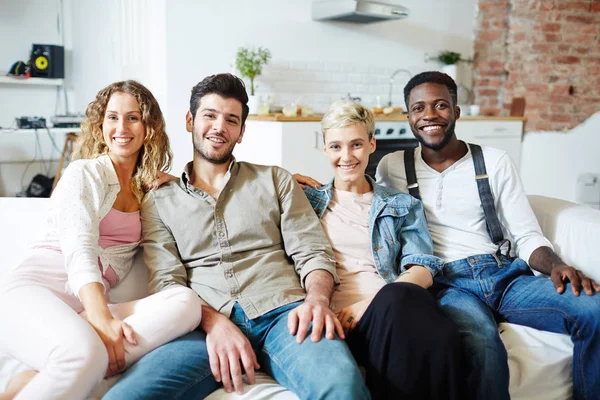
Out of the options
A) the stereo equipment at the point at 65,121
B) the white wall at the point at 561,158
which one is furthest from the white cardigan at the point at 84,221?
the white wall at the point at 561,158

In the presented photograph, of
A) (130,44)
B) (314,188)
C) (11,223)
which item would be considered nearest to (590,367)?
(314,188)

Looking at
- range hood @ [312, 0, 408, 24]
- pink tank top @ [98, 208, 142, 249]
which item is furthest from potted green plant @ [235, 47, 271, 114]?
pink tank top @ [98, 208, 142, 249]

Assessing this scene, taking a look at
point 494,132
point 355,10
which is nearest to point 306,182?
point 355,10

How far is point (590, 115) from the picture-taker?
4.78 meters

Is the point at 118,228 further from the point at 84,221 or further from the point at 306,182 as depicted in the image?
the point at 306,182

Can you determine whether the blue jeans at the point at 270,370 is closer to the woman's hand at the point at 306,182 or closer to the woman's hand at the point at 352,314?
the woman's hand at the point at 352,314

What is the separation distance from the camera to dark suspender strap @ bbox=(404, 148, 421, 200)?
198 cm

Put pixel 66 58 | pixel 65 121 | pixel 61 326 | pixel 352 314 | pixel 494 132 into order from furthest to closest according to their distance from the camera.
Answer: pixel 66 58
pixel 65 121
pixel 494 132
pixel 352 314
pixel 61 326

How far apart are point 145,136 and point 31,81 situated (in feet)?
13.6

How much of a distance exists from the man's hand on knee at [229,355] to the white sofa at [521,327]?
0.03 meters

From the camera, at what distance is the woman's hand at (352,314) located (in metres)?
1.53

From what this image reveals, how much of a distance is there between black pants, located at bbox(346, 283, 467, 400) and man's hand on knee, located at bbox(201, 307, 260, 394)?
30 cm

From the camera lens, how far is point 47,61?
17.3ft

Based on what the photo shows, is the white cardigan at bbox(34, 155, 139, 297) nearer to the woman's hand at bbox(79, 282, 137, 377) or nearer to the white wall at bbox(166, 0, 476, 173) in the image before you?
the woman's hand at bbox(79, 282, 137, 377)
